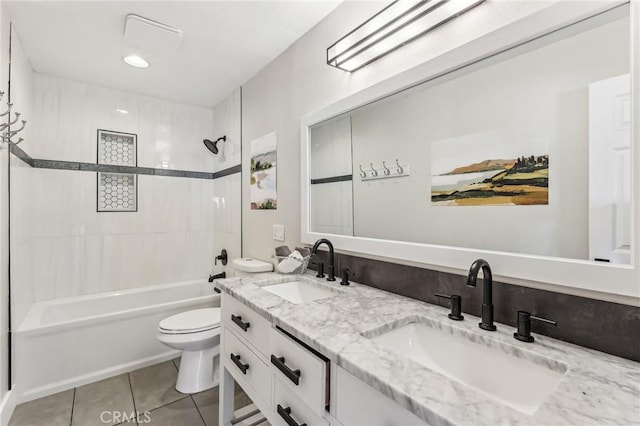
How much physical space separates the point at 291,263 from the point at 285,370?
31.8 inches

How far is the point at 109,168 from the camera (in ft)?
9.40

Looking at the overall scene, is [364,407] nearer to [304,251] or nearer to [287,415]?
[287,415]

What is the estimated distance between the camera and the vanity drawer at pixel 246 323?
1.18 meters

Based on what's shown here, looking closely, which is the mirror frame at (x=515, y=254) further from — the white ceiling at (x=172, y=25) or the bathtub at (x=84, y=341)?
the bathtub at (x=84, y=341)

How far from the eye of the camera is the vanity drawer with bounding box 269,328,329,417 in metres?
0.85

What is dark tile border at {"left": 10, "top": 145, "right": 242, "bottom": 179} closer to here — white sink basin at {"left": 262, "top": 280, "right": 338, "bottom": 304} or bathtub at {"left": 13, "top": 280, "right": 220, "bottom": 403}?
bathtub at {"left": 13, "top": 280, "right": 220, "bottom": 403}

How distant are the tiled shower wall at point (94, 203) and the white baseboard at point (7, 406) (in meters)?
0.46

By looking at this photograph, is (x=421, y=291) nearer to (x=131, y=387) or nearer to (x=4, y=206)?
(x=131, y=387)

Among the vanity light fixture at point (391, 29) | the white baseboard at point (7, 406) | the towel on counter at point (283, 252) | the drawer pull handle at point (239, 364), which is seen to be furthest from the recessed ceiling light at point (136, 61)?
the white baseboard at point (7, 406)

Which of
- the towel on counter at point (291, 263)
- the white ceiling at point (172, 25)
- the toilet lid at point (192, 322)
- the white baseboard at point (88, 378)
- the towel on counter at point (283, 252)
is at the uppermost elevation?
the white ceiling at point (172, 25)

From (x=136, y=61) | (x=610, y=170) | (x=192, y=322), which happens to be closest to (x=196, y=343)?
(x=192, y=322)

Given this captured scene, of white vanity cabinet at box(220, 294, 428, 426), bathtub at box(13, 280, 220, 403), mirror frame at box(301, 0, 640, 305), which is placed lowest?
bathtub at box(13, 280, 220, 403)

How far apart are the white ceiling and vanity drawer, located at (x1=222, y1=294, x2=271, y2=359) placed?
1.52 m

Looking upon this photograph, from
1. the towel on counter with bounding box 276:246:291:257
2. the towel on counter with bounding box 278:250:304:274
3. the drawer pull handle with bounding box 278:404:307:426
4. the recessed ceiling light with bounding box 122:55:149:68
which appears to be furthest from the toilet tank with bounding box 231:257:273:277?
the recessed ceiling light with bounding box 122:55:149:68
